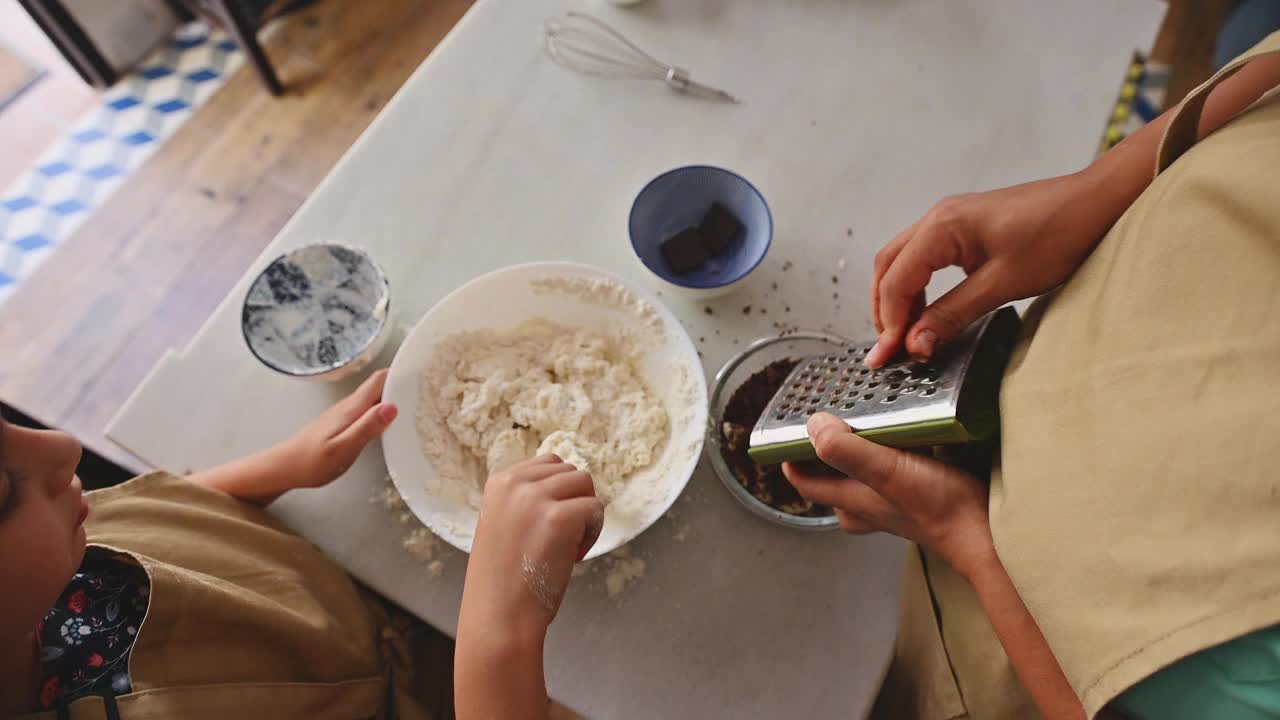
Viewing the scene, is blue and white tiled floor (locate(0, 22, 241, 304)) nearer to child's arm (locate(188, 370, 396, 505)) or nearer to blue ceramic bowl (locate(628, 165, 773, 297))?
child's arm (locate(188, 370, 396, 505))

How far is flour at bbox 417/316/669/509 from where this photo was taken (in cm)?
82

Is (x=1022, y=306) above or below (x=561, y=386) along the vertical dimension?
below

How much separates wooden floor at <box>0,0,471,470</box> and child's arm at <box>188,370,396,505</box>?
105cm

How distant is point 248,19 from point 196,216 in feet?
1.70

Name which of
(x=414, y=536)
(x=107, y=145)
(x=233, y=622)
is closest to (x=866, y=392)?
(x=414, y=536)

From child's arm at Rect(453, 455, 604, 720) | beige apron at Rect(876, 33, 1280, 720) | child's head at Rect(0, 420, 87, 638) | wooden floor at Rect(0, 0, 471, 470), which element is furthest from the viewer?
wooden floor at Rect(0, 0, 471, 470)

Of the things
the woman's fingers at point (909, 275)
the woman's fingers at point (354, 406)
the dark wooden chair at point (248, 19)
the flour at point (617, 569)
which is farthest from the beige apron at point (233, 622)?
the dark wooden chair at point (248, 19)

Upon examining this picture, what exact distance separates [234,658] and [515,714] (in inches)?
11.4

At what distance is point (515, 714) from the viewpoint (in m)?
0.68

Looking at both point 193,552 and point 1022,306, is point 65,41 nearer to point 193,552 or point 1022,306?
point 193,552

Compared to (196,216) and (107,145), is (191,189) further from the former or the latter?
(107,145)

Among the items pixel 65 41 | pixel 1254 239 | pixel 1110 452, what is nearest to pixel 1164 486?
pixel 1110 452

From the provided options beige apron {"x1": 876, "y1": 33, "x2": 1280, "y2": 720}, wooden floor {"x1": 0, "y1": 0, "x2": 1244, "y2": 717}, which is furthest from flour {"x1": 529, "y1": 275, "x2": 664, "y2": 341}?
wooden floor {"x1": 0, "y1": 0, "x2": 1244, "y2": 717}

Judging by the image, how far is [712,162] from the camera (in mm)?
1034
